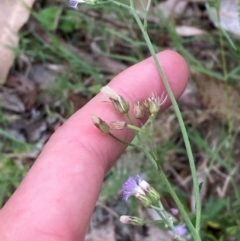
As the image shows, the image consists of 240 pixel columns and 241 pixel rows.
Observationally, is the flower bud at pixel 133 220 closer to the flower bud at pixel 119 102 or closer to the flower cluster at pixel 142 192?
the flower cluster at pixel 142 192

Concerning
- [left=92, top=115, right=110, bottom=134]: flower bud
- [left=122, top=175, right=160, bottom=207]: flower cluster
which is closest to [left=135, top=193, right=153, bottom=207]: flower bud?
[left=122, top=175, right=160, bottom=207]: flower cluster

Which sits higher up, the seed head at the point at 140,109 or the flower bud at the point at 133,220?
the seed head at the point at 140,109

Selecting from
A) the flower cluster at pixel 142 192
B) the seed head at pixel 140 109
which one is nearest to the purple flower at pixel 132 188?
the flower cluster at pixel 142 192

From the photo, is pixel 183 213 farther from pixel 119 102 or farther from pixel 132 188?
pixel 119 102

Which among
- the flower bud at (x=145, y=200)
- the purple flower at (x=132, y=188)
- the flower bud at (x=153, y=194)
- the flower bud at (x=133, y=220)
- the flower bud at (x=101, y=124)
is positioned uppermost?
the flower bud at (x=101, y=124)

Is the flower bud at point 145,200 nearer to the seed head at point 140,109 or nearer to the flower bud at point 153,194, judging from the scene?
the flower bud at point 153,194

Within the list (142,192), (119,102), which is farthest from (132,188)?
(119,102)

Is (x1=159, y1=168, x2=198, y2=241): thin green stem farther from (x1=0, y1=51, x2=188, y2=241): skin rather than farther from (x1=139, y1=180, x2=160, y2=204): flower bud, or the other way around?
(x1=0, y1=51, x2=188, y2=241): skin
